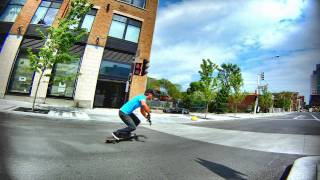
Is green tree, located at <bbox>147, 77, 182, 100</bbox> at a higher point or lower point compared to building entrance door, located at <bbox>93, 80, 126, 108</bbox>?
higher

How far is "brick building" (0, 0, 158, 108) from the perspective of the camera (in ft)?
58.5

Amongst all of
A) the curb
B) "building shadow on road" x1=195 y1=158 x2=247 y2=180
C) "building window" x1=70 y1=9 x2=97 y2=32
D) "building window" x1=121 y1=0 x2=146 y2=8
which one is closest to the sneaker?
"building shadow on road" x1=195 y1=158 x2=247 y2=180

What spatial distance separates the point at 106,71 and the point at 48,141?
1475cm

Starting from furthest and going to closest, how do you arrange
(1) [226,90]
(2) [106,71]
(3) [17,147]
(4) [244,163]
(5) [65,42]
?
(1) [226,90] → (2) [106,71] → (5) [65,42] → (4) [244,163] → (3) [17,147]

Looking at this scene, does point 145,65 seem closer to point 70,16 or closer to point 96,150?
point 70,16

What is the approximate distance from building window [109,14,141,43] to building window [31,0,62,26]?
4865mm

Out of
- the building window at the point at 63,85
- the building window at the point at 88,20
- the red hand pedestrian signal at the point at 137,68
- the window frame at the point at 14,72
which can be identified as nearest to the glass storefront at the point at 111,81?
the building window at the point at 63,85

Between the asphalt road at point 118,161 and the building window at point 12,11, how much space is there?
15789 mm

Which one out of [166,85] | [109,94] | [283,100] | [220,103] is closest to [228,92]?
[220,103]

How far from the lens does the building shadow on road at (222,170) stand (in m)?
4.56

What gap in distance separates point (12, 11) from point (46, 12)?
267 centimetres

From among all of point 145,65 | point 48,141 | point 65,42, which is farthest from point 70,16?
point 48,141

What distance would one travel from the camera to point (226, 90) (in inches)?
1628

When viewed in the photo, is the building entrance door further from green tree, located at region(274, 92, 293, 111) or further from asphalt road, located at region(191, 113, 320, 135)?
green tree, located at region(274, 92, 293, 111)
